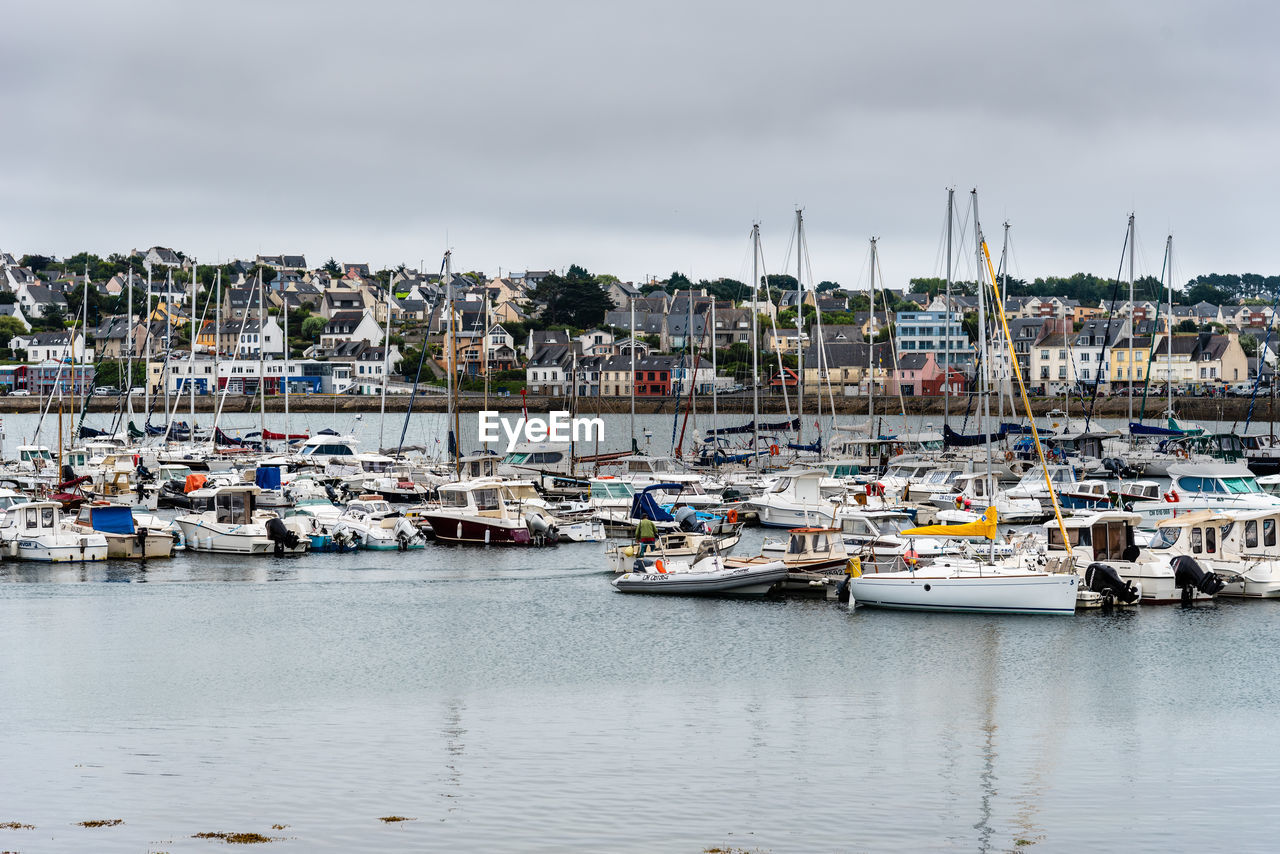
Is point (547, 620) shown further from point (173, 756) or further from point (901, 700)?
point (173, 756)

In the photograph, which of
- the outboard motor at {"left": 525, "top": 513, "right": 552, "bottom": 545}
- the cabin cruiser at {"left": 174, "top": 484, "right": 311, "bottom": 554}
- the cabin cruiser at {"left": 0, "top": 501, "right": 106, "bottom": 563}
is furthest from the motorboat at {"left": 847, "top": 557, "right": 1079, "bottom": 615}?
the cabin cruiser at {"left": 0, "top": 501, "right": 106, "bottom": 563}

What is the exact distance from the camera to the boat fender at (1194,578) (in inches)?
1480

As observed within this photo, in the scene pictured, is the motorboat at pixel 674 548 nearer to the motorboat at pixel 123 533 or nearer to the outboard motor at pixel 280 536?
the outboard motor at pixel 280 536

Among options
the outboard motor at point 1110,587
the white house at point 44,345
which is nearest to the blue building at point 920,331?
the white house at point 44,345

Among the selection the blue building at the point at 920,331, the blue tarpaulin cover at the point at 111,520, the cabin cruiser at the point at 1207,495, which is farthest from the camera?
the blue building at the point at 920,331

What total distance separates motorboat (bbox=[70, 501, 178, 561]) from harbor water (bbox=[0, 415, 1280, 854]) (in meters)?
4.71

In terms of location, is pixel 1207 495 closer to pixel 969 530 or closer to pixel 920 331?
pixel 969 530

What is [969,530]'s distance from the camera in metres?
38.7

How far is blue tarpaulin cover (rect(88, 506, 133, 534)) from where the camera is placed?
48750mm

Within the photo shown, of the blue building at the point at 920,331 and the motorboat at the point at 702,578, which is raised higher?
the blue building at the point at 920,331

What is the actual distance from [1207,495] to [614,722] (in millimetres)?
36153

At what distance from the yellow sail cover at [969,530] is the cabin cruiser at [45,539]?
983 inches

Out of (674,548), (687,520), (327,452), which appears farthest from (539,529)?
(327,452)

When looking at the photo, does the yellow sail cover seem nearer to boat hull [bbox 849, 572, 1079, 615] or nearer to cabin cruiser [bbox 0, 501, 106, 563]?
boat hull [bbox 849, 572, 1079, 615]
